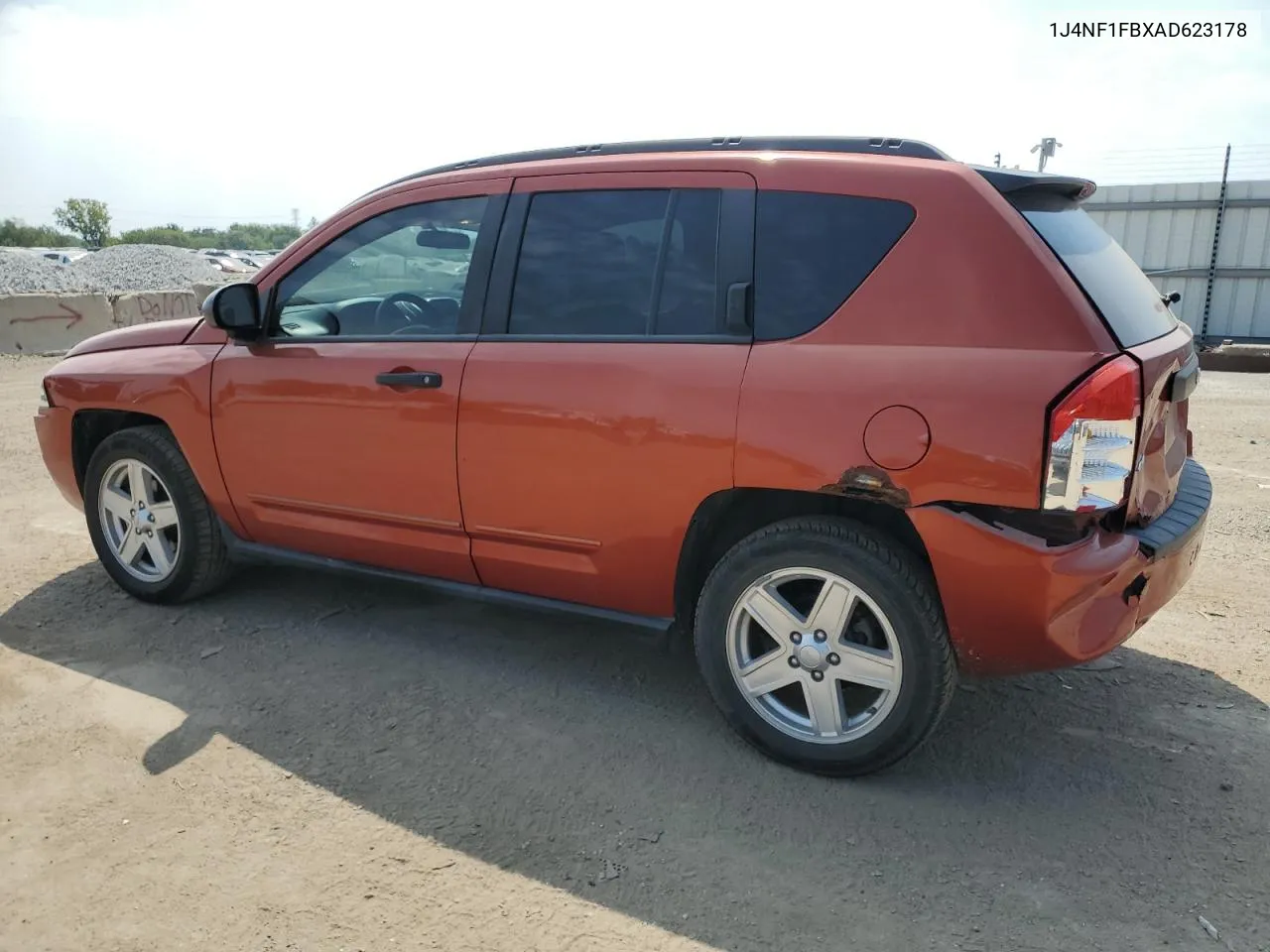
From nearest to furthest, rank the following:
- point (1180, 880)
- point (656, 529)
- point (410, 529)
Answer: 1. point (1180, 880)
2. point (656, 529)
3. point (410, 529)

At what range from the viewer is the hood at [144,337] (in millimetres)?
4297

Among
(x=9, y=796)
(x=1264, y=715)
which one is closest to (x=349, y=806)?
(x=9, y=796)

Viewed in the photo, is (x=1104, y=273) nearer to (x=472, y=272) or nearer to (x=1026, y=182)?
(x=1026, y=182)

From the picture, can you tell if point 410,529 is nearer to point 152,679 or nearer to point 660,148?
point 152,679

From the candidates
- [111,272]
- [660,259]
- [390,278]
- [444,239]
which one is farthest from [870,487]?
[111,272]

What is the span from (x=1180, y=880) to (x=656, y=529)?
1.75 metres

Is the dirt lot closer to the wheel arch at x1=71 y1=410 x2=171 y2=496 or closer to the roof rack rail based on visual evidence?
the wheel arch at x1=71 y1=410 x2=171 y2=496

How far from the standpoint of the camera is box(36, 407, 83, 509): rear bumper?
459 cm

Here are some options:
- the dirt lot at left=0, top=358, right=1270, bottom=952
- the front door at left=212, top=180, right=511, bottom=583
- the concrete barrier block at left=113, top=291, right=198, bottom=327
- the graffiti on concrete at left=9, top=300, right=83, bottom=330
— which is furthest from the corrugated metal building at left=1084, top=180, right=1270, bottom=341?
the graffiti on concrete at left=9, top=300, right=83, bottom=330

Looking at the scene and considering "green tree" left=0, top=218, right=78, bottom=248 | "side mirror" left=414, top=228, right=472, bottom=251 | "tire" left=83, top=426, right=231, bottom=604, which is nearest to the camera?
"side mirror" left=414, top=228, right=472, bottom=251

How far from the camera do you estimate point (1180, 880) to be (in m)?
2.54

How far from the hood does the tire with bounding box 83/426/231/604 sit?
1.33 feet

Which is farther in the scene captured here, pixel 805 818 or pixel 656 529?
pixel 656 529

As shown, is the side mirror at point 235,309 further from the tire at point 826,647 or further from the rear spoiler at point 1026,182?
the rear spoiler at point 1026,182
